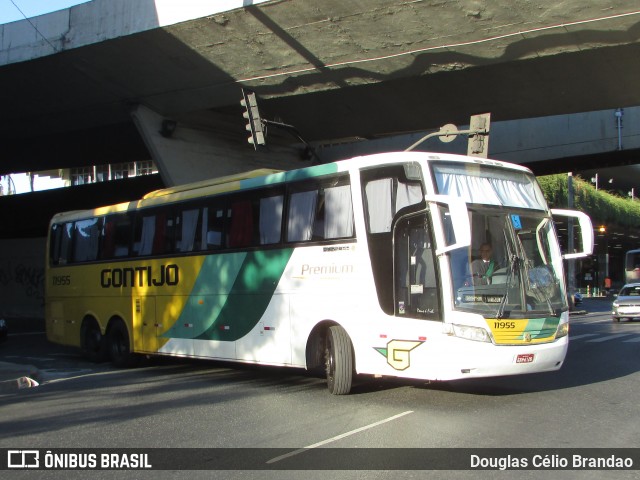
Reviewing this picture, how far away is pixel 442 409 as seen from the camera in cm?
882

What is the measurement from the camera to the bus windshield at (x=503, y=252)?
8828 mm

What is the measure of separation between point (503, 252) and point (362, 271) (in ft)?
6.84

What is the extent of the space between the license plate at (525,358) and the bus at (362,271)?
0.02m

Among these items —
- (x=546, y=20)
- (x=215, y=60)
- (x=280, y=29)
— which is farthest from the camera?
(x=215, y=60)

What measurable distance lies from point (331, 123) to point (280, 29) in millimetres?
7691

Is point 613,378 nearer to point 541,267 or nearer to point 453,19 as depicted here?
point 541,267

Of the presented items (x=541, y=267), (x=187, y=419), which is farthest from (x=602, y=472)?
(x=187, y=419)

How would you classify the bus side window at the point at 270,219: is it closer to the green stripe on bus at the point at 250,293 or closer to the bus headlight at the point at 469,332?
the green stripe on bus at the point at 250,293

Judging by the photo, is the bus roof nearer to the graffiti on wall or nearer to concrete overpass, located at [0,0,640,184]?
concrete overpass, located at [0,0,640,184]

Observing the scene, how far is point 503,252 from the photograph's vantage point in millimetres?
9180

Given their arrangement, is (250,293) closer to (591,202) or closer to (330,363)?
(330,363)

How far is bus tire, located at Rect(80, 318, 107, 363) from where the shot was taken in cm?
1563

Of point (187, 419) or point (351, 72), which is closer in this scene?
point (187, 419)

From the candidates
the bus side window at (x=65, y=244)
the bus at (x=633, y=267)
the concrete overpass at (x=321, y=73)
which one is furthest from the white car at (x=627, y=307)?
the bus side window at (x=65, y=244)
